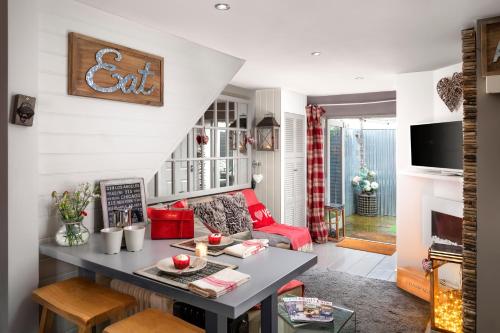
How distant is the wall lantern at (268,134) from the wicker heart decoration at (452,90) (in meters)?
2.03

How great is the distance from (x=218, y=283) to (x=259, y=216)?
10.2ft

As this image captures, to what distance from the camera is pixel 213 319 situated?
147cm

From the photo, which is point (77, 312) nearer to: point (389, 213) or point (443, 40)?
point (443, 40)

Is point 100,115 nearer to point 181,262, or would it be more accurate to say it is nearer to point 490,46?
point 181,262

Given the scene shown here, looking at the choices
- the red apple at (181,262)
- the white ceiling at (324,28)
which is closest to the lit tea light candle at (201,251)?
the red apple at (181,262)

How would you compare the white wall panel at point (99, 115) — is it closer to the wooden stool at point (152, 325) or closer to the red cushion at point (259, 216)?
the wooden stool at point (152, 325)

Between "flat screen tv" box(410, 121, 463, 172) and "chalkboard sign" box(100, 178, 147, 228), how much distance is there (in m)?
2.69

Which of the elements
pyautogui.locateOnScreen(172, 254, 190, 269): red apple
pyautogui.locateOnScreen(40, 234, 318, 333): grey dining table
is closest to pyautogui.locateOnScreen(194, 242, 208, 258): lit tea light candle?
pyautogui.locateOnScreen(40, 234, 318, 333): grey dining table

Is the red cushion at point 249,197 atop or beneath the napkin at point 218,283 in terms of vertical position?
atop

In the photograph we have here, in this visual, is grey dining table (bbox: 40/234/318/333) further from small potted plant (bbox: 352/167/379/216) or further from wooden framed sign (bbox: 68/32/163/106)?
small potted plant (bbox: 352/167/379/216)

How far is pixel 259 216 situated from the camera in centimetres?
453

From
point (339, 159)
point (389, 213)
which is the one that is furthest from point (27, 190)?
point (389, 213)

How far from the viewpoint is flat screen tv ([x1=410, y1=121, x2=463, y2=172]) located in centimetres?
328

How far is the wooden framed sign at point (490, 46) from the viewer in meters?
2.37
